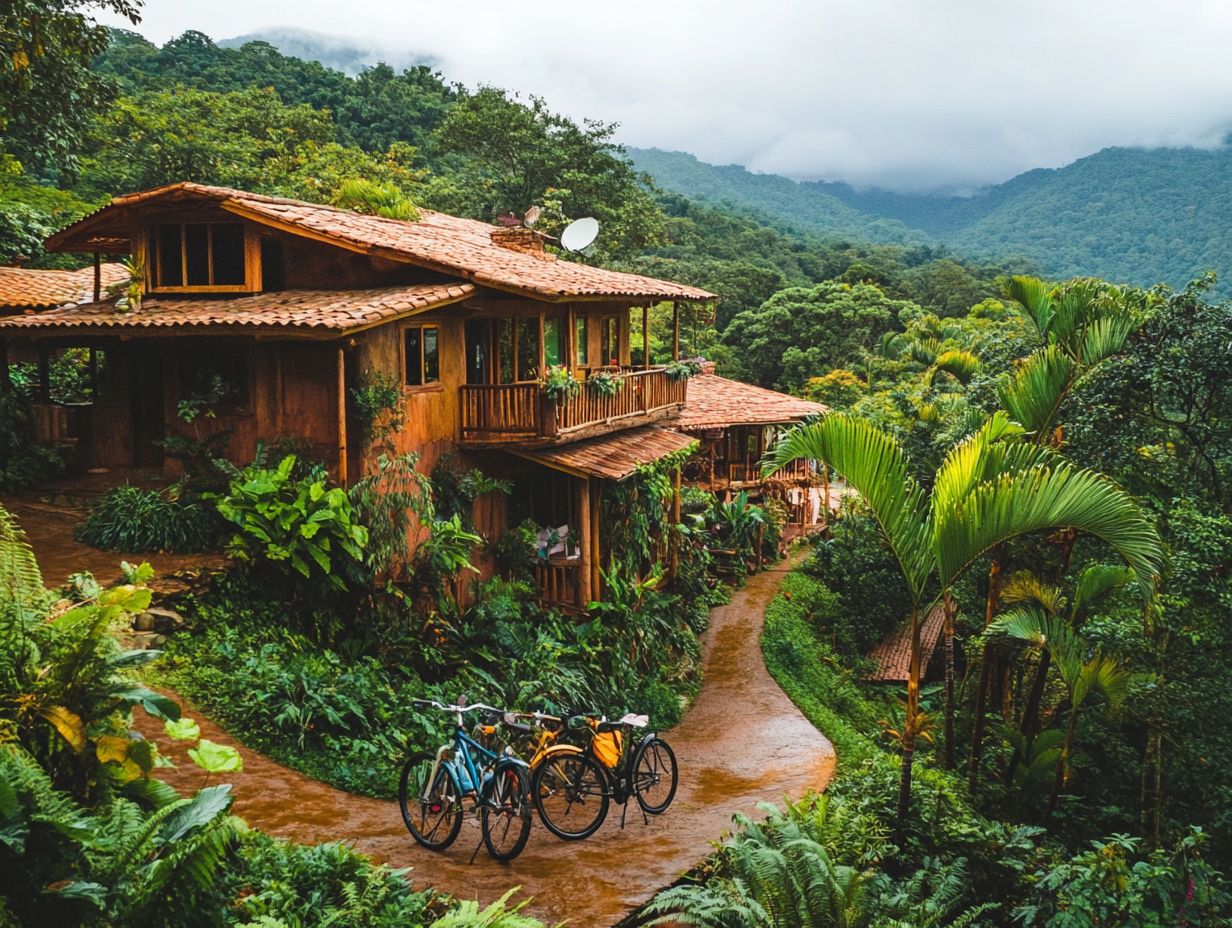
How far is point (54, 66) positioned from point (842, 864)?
19659 millimetres

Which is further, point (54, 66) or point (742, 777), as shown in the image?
point (54, 66)

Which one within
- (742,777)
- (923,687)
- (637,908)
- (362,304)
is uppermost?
(362,304)

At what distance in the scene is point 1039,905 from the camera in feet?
25.1

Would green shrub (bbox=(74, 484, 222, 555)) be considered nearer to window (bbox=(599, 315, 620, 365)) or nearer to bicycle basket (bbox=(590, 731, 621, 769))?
bicycle basket (bbox=(590, 731, 621, 769))

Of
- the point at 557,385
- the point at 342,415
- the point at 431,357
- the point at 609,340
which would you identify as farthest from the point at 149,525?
the point at 609,340

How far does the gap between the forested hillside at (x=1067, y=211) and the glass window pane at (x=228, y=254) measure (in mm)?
40227

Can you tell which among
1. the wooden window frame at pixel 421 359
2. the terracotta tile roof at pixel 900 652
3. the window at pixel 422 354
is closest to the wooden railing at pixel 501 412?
the wooden window frame at pixel 421 359

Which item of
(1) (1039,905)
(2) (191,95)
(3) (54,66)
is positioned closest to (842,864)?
(1) (1039,905)

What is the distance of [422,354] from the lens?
15039 millimetres

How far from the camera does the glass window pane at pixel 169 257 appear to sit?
49.2 ft

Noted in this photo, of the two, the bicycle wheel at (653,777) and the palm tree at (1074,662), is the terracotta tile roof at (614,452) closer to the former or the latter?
the bicycle wheel at (653,777)

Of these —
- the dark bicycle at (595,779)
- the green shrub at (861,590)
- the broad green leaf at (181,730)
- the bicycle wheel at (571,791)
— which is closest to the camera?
the broad green leaf at (181,730)

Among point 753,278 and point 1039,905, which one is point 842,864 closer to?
point 1039,905

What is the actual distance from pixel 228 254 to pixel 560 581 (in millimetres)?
7288
